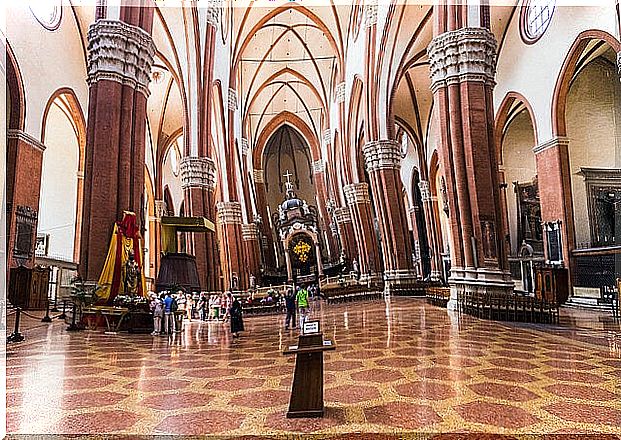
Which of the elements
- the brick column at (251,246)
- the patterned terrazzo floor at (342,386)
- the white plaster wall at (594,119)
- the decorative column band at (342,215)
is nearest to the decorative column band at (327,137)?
the decorative column band at (342,215)

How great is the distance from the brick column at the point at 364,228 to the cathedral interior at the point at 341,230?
0.18 metres

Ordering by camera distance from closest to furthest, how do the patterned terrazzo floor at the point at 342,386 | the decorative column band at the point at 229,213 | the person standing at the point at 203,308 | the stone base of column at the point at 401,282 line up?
the patterned terrazzo floor at the point at 342,386 → the person standing at the point at 203,308 → the stone base of column at the point at 401,282 → the decorative column band at the point at 229,213

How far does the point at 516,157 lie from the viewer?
24984 mm

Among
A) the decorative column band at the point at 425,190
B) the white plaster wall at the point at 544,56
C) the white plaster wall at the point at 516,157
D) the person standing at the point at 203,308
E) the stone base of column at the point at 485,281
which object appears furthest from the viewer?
the decorative column band at the point at 425,190

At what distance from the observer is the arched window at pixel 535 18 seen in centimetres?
1768

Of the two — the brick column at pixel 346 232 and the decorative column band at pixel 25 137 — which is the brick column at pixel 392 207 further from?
the decorative column band at pixel 25 137

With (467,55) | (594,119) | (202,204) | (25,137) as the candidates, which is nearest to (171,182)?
(202,204)

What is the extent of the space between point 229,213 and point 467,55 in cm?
1876

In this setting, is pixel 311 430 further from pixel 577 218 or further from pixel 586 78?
pixel 586 78

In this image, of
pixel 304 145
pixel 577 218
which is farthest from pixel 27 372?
pixel 304 145

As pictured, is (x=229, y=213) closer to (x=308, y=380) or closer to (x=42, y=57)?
(x=42, y=57)

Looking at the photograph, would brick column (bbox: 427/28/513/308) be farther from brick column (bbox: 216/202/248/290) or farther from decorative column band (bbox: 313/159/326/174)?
decorative column band (bbox: 313/159/326/174)

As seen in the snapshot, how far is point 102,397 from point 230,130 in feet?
83.0

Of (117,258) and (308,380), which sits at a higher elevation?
(117,258)
